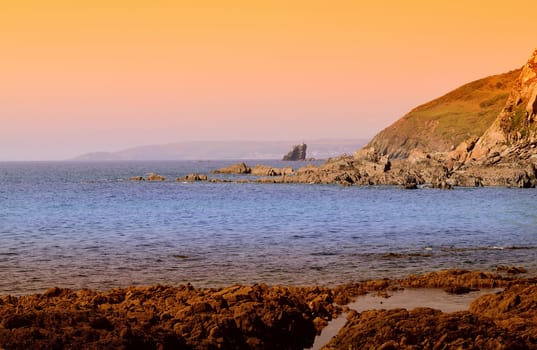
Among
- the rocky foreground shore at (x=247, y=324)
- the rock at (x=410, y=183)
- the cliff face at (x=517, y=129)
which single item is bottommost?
the rock at (x=410, y=183)

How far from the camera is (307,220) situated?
56.9 meters

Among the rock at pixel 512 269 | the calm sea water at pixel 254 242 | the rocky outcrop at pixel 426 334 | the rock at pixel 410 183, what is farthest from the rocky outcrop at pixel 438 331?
the rock at pixel 410 183

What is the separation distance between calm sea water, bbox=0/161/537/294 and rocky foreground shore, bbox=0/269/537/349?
7.74m

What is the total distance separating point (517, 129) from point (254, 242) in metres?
99.6

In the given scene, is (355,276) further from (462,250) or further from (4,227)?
(4,227)

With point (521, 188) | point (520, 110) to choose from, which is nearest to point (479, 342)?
point (521, 188)

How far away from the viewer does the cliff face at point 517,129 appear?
117 meters

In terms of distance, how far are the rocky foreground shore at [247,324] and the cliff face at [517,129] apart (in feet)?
336

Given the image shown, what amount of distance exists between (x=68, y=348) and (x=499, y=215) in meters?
51.7

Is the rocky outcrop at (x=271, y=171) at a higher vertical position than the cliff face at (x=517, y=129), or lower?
lower

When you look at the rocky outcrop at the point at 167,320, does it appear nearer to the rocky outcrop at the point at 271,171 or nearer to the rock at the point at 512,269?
the rock at the point at 512,269

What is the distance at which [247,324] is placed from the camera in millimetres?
16000

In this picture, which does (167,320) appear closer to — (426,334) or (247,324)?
(247,324)

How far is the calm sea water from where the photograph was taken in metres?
29.4
